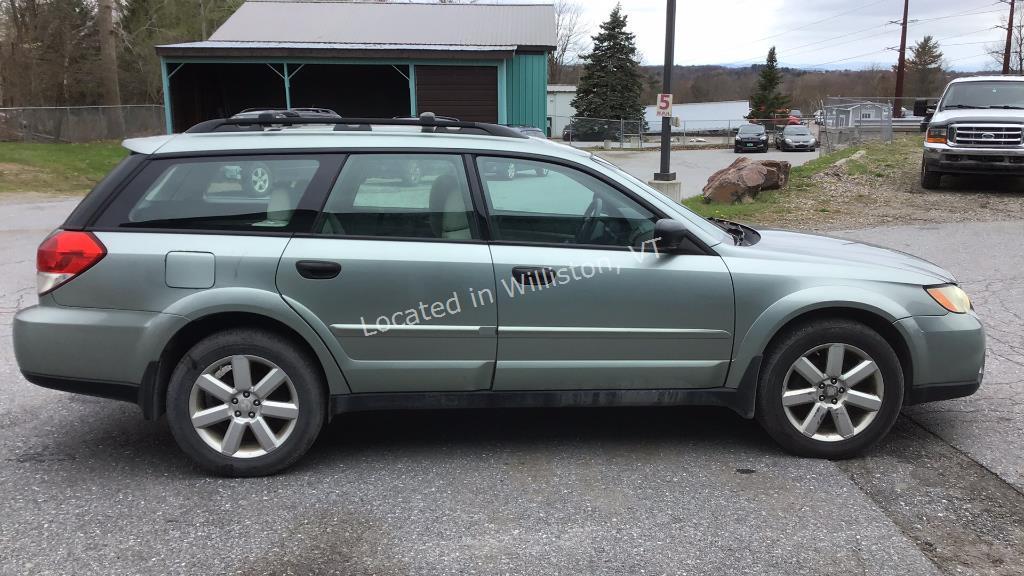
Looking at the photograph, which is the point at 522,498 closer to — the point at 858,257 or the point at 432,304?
the point at 432,304

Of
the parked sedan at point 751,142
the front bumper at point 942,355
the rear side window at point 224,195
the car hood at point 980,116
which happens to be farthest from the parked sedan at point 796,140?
the rear side window at point 224,195

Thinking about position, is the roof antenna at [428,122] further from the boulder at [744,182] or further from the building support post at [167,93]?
the building support post at [167,93]

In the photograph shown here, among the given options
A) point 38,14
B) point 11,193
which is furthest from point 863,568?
point 38,14

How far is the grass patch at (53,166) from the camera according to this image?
2009 centimetres

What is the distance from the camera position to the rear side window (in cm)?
379

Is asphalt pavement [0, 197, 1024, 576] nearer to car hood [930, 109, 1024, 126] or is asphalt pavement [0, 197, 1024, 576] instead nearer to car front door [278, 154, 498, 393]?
car front door [278, 154, 498, 393]

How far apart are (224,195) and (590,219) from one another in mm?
1816

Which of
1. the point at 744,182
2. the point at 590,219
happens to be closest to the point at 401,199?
the point at 590,219

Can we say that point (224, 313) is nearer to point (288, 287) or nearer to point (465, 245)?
point (288, 287)

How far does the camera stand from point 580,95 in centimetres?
5456

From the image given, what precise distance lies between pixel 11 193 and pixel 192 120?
27.8 ft

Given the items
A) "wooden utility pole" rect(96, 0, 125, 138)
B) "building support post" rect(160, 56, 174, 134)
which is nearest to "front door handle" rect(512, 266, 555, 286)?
"building support post" rect(160, 56, 174, 134)

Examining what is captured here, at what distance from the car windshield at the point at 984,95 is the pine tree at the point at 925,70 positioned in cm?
5608

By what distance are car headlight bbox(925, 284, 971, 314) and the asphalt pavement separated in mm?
751
